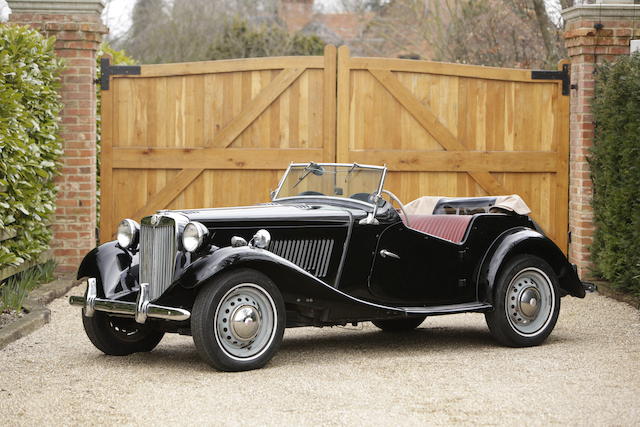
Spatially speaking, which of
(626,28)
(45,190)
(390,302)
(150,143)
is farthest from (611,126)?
(45,190)

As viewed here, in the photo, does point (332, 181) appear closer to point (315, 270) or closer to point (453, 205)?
point (315, 270)

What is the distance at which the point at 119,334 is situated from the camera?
20.6 feet

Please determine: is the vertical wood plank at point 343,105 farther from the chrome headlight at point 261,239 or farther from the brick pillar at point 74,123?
the chrome headlight at point 261,239

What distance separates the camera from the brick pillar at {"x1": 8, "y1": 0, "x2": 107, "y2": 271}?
9.83 m

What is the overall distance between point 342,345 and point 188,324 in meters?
1.34

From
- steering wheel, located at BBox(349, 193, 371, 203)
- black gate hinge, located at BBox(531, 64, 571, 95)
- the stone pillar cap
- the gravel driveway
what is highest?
the stone pillar cap

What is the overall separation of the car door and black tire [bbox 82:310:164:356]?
1480 millimetres

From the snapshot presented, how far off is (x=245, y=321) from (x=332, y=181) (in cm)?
158

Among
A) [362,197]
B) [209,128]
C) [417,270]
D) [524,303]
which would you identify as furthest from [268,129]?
[524,303]

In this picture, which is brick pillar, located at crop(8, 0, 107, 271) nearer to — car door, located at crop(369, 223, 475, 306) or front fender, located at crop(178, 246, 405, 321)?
car door, located at crop(369, 223, 475, 306)

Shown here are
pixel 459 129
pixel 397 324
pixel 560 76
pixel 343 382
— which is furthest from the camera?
pixel 560 76

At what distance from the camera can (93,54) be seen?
9930 mm

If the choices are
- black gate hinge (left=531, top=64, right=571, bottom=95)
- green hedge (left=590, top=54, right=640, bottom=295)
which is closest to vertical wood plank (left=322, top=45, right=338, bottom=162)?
black gate hinge (left=531, top=64, right=571, bottom=95)

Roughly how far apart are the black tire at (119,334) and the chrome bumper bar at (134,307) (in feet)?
0.56
